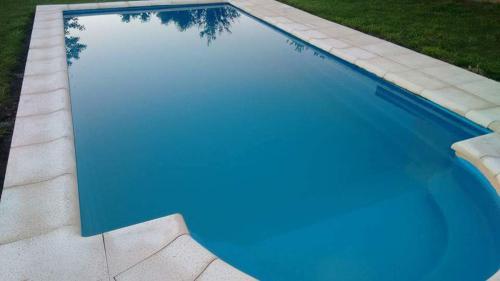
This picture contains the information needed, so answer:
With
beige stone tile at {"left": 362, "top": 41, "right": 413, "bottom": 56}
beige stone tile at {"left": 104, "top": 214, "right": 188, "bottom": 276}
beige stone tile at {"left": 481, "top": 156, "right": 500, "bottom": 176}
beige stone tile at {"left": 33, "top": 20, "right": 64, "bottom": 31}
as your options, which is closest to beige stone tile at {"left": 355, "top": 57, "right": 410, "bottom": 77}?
beige stone tile at {"left": 362, "top": 41, "right": 413, "bottom": 56}

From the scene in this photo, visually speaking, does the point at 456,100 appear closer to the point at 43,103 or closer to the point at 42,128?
the point at 42,128

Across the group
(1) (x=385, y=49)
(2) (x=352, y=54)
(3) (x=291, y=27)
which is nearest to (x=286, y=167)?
(2) (x=352, y=54)

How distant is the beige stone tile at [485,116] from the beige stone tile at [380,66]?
4.68 feet

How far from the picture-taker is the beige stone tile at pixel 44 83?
4.98 meters

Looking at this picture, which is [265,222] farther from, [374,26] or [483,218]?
[374,26]

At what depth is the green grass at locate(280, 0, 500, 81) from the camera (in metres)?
6.07

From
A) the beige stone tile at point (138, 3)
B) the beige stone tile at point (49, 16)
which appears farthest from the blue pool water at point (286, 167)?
the beige stone tile at point (138, 3)

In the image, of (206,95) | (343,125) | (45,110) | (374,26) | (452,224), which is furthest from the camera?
(374,26)

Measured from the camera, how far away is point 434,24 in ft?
25.0

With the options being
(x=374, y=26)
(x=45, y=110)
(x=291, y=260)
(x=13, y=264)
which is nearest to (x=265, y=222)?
(x=291, y=260)

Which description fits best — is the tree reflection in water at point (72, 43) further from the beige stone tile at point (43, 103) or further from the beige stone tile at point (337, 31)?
the beige stone tile at point (337, 31)

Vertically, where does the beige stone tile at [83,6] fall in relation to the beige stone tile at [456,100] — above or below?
above

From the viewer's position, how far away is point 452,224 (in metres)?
3.27

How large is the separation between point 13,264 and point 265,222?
199cm
